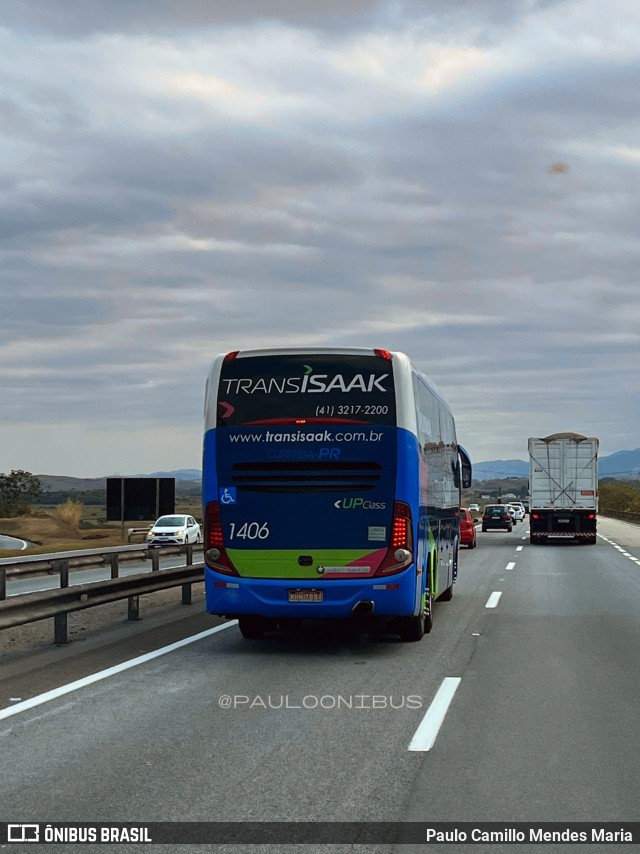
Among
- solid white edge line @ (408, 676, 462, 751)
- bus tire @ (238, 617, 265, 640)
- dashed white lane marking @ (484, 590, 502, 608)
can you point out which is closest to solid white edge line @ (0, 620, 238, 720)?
bus tire @ (238, 617, 265, 640)

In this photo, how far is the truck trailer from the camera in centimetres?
3884

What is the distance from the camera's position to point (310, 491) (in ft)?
39.0

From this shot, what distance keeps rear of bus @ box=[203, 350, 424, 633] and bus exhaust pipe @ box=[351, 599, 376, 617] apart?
1 cm

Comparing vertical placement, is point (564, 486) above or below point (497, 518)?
above

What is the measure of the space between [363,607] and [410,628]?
117cm

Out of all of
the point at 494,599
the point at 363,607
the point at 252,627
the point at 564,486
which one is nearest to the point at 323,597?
the point at 363,607

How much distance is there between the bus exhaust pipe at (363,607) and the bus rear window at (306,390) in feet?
6.62

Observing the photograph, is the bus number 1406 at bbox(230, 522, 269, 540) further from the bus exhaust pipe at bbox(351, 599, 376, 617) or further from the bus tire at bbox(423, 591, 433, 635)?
the bus tire at bbox(423, 591, 433, 635)

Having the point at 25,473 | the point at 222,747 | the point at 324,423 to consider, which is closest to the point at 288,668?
the point at 324,423

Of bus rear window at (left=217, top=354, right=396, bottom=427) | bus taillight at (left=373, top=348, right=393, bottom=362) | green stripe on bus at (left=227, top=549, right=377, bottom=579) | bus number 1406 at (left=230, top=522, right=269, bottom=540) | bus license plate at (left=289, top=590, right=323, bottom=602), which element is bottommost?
bus license plate at (left=289, top=590, right=323, bottom=602)

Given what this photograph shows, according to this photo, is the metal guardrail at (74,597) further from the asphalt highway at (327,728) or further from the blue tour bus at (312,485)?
the blue tour bus at (312,485)

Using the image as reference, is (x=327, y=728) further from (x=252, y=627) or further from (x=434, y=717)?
(x=252, y=627)

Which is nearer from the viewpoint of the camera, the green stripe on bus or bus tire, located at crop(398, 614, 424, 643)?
the green stripe on bus

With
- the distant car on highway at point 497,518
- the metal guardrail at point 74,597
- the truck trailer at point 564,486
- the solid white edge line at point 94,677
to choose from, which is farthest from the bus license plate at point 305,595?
the distant car on highway at point 497,518
